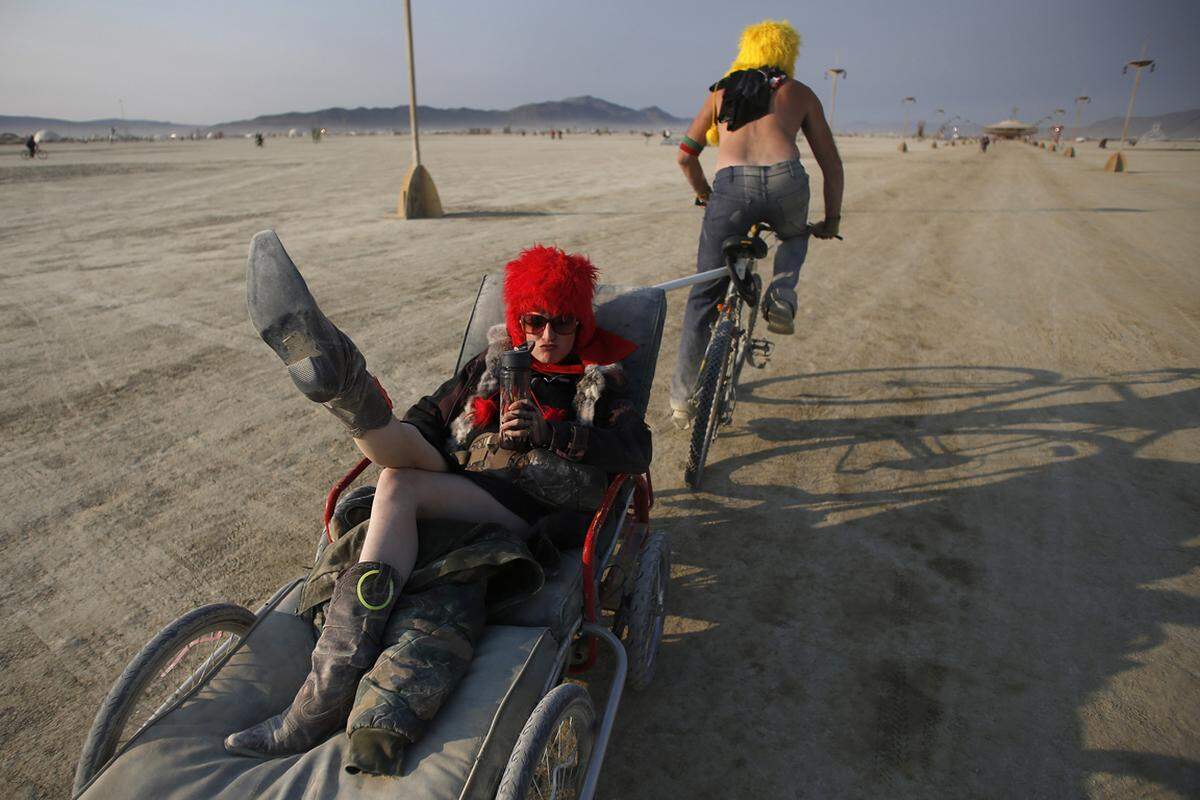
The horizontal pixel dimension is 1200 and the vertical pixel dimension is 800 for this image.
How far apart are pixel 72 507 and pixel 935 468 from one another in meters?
4.85

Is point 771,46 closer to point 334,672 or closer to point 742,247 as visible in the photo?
point 742,247

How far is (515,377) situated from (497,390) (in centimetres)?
52

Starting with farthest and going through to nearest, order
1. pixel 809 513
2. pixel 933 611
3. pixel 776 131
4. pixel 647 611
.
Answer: pixel 776 131, pixel 809 513, pixel 933 611, pixel 647 611

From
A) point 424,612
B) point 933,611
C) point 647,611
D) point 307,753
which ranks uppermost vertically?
point 424,612

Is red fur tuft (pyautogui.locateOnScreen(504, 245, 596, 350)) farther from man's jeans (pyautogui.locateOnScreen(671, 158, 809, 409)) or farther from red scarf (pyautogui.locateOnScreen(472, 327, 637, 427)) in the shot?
man's jeans (pyautogui.locateOnScreen(671, 158, 809, 409))

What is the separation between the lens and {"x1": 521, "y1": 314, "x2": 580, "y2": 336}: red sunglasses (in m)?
2.59

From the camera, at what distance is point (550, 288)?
2559 millimetres

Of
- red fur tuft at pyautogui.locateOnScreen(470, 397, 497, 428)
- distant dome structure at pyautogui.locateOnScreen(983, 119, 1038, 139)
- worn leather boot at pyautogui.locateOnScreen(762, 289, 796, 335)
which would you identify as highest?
distant dome structure at pyautogui.locateOnScreen(983, 119, 1038, 139)

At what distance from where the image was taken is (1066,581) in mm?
3186

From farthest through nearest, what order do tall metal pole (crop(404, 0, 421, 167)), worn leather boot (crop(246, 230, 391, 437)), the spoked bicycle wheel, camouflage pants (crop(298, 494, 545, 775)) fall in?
tall metal pole (crop(404, 0, 421, 167)), worn leather boot (crop(246, 230, 391, 437)), camouflage pants (crop(298, 494, 545, 775)), the spoked bicycle wheel

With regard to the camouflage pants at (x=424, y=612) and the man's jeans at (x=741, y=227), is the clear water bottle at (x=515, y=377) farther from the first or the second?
the man's jeans at (x=741, y=227)

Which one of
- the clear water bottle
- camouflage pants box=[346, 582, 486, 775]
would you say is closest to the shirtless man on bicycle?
the clear water bottle

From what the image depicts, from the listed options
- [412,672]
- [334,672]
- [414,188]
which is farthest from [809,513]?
[414,188]

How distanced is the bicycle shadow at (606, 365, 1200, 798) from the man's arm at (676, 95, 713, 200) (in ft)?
5.30
